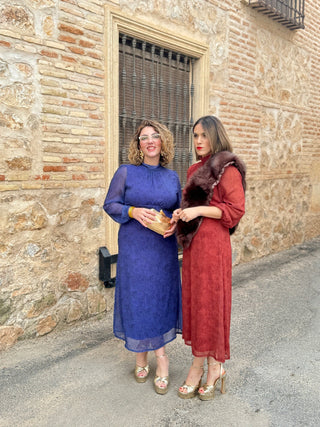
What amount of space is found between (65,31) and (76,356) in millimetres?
2918

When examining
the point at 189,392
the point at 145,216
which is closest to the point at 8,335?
the point at 189,392

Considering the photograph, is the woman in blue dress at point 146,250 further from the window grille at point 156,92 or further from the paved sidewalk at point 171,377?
the window grille at point 156,92

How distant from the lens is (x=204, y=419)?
2320 mm

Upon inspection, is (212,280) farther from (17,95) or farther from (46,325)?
Answer: (17,95)

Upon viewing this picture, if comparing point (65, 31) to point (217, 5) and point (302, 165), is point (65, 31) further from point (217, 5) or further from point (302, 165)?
point (302, 165)

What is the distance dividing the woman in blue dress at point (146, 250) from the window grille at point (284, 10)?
434 cm

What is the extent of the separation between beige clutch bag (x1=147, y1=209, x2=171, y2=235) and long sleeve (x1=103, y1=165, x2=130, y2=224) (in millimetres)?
213

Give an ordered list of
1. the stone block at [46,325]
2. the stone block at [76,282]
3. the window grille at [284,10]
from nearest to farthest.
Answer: the stone block at [46,325]
the stone block at [76,282]
the window grille at [284,10]

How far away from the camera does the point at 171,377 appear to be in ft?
9.27

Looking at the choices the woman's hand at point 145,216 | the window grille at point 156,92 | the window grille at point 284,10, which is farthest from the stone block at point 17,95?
the window grille at point 284,10

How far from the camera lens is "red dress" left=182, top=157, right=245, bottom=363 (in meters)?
2.34

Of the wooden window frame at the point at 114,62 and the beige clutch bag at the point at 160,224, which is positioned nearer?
the beige clutch bag at the point at 160,224

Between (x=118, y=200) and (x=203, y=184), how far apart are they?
25.2 inches

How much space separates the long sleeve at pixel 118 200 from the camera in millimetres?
2531
